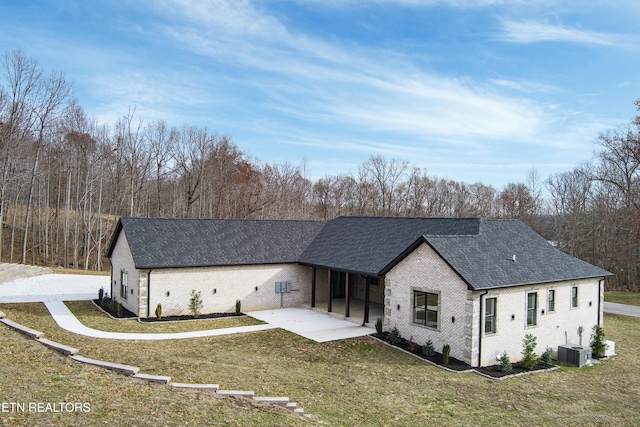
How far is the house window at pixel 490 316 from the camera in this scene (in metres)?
15.2

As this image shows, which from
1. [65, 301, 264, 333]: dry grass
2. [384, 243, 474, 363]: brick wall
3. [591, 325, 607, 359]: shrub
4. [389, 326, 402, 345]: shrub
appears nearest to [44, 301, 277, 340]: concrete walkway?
[65, 301, 264, 333]: dry grass

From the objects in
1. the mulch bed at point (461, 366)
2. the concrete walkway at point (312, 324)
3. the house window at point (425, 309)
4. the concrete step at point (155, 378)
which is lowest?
the mulch bed at point (461, 366)

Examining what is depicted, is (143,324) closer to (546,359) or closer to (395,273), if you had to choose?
(395,273)

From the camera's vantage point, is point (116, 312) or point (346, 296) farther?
point (346, 296)

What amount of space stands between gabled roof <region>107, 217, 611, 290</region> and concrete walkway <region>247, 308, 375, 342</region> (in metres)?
2.53

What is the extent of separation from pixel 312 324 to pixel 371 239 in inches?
224

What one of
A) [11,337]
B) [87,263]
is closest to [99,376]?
[11,337]

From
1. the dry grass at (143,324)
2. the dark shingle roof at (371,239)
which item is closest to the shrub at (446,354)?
the dark shingle roof at (371,239)

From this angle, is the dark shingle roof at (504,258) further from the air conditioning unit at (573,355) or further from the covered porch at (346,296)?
the covered porch at (346,296)

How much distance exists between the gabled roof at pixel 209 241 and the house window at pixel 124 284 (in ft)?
7.42

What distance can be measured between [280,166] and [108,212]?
2148cm

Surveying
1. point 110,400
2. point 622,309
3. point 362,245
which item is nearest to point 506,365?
point 362,245

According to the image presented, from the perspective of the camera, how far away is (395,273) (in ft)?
58.9

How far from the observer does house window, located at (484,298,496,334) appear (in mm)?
15237
